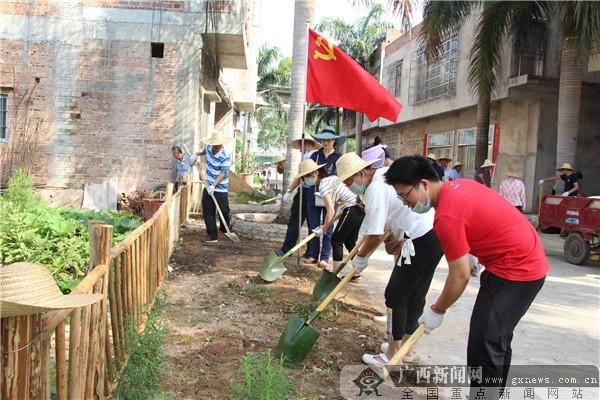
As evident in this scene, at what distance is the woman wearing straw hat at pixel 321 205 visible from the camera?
20.5 ft

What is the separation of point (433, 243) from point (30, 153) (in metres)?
9.09

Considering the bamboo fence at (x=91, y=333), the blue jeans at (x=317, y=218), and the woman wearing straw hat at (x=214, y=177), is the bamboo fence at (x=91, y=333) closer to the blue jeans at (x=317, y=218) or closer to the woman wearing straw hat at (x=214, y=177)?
the blue jeans at (x=317, y=218)

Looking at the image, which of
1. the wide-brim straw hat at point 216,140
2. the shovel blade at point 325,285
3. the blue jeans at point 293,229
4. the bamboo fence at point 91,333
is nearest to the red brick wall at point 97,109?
the wide-brim straw hat at point 216,140

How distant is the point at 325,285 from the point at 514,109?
12.2 m

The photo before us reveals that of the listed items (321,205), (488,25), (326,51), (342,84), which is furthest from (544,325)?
(488,25)

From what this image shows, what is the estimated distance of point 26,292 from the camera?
1.44 meters

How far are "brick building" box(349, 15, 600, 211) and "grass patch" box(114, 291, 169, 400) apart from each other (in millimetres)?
11124

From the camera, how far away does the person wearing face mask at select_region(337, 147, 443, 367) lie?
3.44m

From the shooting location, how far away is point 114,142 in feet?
33.4

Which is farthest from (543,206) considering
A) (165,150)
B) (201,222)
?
(165,150)

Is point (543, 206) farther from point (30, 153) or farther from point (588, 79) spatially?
point (30, 153)

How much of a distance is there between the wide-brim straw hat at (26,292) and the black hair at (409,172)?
5.28 feet

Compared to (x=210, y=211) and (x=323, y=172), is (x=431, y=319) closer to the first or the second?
(x=323, y=172)

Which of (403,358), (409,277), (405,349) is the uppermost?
(409,277)
